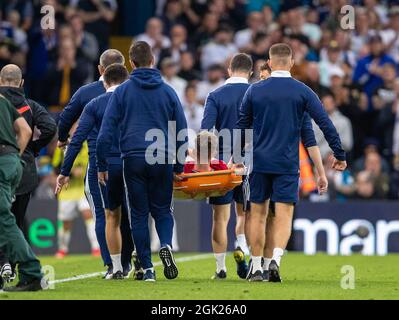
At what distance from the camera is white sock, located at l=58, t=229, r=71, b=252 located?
886 inches

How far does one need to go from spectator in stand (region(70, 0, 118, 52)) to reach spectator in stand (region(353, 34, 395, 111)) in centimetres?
496

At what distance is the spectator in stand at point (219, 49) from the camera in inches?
1003

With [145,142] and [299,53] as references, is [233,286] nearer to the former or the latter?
[145,142]

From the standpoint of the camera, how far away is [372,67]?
24.9 meters

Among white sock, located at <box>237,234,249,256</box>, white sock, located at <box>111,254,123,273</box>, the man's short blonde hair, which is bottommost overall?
white sock, located at <box>111,254,123,273</box>

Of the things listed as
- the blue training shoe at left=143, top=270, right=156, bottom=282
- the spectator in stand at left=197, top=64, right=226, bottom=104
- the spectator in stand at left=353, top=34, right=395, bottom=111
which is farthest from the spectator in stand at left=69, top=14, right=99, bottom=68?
the blue training shoe at left=143, top=270, right=156, bottom=282

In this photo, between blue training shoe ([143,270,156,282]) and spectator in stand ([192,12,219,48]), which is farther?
spectator in stand ([192,12,219,48])

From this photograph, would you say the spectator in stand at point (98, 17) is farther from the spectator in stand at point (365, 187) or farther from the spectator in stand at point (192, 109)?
the spectator in stand at point (365, 187)

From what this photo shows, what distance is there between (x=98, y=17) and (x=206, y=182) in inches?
488

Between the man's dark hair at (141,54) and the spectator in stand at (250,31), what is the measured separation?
11.4 m

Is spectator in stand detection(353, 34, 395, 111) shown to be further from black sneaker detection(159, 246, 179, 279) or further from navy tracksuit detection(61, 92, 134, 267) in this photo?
black sneaker detection(159, 246, 179, 279)

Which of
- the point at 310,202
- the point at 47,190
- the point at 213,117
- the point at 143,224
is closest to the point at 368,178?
the point at 310,202

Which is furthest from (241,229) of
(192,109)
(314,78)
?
(314,78)

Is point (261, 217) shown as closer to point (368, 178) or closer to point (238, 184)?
point (238, 184)
